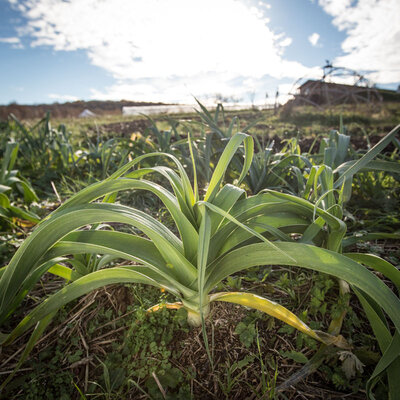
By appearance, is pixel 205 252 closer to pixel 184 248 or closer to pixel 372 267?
pixel 184 248

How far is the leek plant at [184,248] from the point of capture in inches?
28.1

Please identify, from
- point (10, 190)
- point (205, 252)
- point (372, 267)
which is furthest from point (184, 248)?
point (10, 190)

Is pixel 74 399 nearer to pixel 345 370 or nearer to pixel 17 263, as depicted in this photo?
pixel 17 263

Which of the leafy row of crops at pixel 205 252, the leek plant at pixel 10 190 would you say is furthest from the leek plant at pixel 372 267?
the leek plant at pixel 10 190

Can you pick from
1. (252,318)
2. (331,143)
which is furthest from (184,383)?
(331,143)

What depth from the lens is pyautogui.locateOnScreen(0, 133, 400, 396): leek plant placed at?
714 mm

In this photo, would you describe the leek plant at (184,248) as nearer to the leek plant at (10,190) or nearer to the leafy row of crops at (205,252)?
the leafy row of crops at (205,252)

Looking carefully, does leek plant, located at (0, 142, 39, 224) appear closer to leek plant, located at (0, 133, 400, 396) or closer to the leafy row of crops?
the leafy row of crops

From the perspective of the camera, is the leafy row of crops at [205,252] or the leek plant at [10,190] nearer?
the leafy row of crops at [205,252]

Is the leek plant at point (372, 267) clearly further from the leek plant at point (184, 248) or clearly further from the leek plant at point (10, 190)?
the leek plant at point (10, 190)

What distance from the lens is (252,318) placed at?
1024 millimetres

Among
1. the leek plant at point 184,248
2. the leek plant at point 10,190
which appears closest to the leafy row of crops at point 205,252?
the leek plant at point 184,248

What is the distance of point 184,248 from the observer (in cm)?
83

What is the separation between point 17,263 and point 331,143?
164cm
